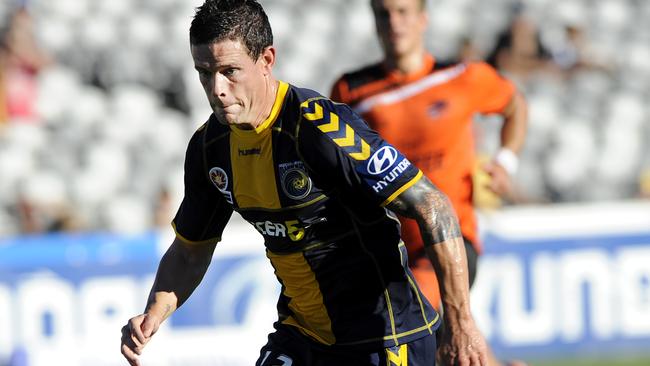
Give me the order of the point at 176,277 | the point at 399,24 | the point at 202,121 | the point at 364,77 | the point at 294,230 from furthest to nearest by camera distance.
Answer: the point at 202,121
the point at 364,77
the point at 399,24
the point at 176,277
the point at 294,230

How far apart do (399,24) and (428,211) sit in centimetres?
219

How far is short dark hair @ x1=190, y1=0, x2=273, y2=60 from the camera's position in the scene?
12.7 ft

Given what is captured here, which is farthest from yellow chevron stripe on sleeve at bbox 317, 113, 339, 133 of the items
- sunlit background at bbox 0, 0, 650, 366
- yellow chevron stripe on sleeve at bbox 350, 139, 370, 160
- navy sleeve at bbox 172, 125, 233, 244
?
sunlit background at bbox 0, 0, 650, 366

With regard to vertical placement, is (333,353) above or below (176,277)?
below

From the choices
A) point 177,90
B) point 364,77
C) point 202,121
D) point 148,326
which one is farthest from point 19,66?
point 148,326

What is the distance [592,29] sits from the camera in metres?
13.3

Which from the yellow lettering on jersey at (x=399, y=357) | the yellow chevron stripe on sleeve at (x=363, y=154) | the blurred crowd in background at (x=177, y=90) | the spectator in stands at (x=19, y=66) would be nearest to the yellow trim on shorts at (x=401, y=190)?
the yellow chevron stripe on sleeve at (x=363, y=154)

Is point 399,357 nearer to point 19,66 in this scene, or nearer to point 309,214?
point 309,214

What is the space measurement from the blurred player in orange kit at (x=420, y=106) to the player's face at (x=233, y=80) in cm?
197

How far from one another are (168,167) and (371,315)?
6.75 metres

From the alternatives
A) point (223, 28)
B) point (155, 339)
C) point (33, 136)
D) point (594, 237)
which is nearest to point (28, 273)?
point (155, 339)

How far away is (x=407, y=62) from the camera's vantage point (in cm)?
604

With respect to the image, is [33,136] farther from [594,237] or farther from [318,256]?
[318,256]

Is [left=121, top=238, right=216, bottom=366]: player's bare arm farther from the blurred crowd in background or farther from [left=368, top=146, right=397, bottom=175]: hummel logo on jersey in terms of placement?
the blurred crowd in background
